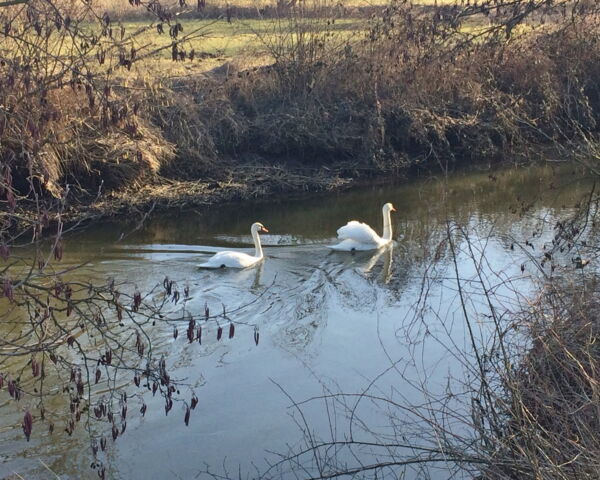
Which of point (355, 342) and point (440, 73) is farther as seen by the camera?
point (440, 73)

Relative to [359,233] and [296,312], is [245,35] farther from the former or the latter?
[296,312]

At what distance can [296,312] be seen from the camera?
11148mm

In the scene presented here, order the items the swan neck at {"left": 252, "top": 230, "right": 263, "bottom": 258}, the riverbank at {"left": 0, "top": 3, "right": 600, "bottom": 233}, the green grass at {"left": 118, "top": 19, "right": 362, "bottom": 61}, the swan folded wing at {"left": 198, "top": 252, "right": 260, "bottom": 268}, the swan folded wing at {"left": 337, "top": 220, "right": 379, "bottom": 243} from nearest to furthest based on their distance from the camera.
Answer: the swan folded wing at {"left": 198, "top": 252, "right": 260, "bottom": 268} < the swan neck at {"left": 252, "top": 230, "right": 263, "bottom": 258} < the swan folded wing at {"left": 337, "top": 220, "right": 379, "bottom": 243} < the riverbank at {"left": 0, "top": 3, "right": 600, "bottom": 233} < the green grass at {"left": 118, "top": 19, "right": 362, "bottom": 61}

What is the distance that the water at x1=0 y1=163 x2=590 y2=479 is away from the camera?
778cm

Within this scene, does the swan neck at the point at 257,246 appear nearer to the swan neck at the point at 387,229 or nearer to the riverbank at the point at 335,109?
the swan neck at the point at 387,229

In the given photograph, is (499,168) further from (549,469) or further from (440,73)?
(549,469)

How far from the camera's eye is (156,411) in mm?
8477

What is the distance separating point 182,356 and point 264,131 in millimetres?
10467

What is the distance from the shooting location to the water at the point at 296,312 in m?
7.78

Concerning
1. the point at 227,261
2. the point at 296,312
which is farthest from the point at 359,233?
the point at 296,312

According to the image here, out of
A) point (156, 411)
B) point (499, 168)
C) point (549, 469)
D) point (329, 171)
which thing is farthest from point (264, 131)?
point (549, 469)

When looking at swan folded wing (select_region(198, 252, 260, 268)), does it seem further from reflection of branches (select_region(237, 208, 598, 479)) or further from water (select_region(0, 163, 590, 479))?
reflection of branches (select_region(237, 208, 598, 479))

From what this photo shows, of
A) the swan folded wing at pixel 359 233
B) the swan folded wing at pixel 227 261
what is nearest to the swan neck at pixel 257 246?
the swan folded wing at pixel 227 261

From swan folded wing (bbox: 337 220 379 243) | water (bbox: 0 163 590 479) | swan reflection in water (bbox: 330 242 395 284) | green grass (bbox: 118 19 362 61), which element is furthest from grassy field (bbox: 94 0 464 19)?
swan reflection in water (bbox: 330 242 395 284)
